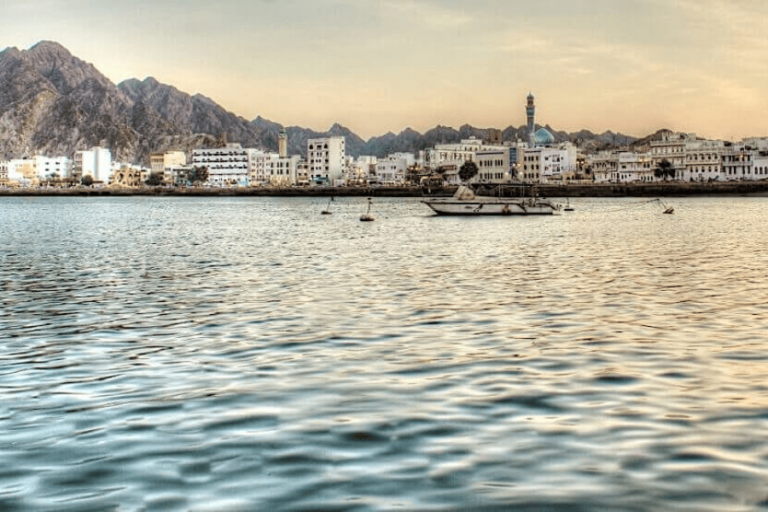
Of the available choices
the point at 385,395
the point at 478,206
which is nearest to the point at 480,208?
the point at 478,206

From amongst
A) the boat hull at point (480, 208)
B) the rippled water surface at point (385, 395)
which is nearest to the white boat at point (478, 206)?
the boat hull at point (480, 208)

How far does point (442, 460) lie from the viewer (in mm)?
8188

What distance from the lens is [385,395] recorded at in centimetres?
1125

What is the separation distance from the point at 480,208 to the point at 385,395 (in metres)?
80.8

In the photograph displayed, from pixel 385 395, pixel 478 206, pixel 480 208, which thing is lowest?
pixel 385 395

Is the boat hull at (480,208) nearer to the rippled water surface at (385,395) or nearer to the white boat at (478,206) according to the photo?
the white boat at (478,206)

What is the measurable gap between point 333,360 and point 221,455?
5.55 meters

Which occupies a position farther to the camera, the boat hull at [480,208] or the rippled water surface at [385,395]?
the boat hull at [480,208]

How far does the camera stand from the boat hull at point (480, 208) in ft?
295

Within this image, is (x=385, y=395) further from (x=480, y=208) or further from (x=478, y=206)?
(x=480, y=208)

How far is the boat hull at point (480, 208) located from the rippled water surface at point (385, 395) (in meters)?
62.6

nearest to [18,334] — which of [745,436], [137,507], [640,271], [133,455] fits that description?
[133,455]

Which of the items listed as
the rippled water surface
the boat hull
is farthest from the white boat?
the rippled water surface

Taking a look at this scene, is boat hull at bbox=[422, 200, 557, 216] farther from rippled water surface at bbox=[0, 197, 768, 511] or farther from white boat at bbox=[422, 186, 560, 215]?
rippled water surface at bbox=[0, 197, 768, 511]
